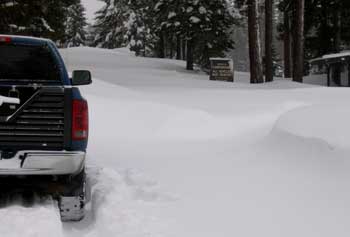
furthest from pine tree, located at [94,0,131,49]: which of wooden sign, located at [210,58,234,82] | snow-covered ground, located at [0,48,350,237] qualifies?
snow-covered ground, located at [0,48,350,237]

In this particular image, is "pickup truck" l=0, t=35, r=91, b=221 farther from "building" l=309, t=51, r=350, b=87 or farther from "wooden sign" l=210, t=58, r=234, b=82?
"building" l=309, t=51, r=350, b=87

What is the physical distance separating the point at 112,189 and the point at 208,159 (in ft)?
9.35

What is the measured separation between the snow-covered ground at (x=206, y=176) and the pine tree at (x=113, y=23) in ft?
163

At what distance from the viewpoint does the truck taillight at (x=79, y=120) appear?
547 cm

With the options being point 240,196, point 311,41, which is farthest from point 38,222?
point 311,41

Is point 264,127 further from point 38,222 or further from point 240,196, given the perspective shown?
point 38,222

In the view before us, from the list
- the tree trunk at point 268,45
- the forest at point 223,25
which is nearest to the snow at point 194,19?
the forest at point 223,25

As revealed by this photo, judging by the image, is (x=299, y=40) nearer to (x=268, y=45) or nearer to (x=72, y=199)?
(x=268, y=45)

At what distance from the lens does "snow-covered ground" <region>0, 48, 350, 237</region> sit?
5805mm

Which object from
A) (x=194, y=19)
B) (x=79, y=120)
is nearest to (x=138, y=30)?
(x=194, y=19)

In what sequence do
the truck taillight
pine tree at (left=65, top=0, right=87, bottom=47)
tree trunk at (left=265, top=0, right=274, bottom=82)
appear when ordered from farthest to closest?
pine tree at (left=65, top=0, right=87, bottom=47), tree trunk at (left=265, top=0, right=274, bottom=82), the truck taillight

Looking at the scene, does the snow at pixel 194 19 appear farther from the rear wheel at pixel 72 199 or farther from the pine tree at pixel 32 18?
the rear wheel at pixel 72 199

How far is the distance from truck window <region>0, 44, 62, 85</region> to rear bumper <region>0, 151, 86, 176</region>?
82cm

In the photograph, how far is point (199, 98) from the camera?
16797 millimetres
